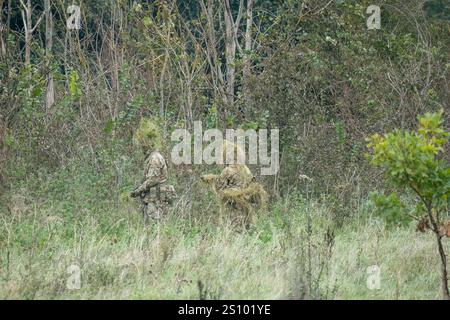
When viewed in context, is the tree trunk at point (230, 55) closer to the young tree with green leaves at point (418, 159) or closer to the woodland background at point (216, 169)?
the woodland background at point (216, 169)

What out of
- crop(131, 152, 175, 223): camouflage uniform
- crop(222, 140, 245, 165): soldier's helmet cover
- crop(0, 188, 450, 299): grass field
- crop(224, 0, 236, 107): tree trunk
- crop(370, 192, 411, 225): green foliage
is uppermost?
crop(224, 0, 236, 107): tree trunk

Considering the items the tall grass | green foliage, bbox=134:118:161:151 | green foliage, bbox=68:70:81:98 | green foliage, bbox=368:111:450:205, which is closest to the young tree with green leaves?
green foliage, bbox=368:111:450:205

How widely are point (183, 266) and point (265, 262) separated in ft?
3.06

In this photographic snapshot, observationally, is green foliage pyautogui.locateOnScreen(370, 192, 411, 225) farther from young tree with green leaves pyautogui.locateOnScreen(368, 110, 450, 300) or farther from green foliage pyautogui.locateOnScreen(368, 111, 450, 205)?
green foliage pyautogui.locateOnScreen(368, 111, 450, 205)

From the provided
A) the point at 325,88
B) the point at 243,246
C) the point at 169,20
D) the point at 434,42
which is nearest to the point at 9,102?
the point at 169,20

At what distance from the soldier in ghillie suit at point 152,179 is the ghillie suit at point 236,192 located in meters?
0.55

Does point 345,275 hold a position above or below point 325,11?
below

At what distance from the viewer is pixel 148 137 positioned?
1262 cm

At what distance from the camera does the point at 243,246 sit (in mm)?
11516

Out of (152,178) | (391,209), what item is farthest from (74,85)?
(391,209)

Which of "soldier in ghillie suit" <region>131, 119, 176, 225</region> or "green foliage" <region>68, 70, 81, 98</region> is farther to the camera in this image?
"green foliage" <region>68, 70, 81, 98</region>

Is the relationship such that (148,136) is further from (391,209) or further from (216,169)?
(391,209)

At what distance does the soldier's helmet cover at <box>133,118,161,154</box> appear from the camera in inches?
494

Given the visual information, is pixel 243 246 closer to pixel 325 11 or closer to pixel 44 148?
pixel 44 148
